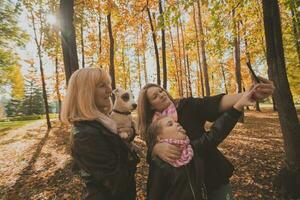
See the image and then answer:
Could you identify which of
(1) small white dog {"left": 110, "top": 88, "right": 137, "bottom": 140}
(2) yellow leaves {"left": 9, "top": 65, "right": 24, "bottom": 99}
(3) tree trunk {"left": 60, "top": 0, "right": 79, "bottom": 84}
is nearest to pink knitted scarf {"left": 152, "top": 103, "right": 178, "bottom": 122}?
(1) small white dog {"left": 110, "top": 88, "right": 137, "bottom": 140}

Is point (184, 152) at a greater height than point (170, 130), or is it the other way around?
point (170, 130)

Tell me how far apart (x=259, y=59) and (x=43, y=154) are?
895 inches

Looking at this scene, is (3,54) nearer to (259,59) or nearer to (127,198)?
(127,198)

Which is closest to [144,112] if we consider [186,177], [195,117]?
[195,117]

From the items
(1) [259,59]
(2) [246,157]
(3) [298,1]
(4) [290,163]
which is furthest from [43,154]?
(1) [259,59]

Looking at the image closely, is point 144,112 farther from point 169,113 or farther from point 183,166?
point 183,166

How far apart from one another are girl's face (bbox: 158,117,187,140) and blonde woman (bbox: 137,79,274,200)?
87mm

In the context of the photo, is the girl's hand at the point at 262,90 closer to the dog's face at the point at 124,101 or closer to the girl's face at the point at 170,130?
the girl's face at the point at 170,130

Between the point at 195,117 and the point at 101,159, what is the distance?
39.5 inches

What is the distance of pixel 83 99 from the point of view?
2127 millimetres

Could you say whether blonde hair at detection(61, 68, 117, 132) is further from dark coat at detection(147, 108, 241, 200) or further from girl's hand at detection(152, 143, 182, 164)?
dark coat at detection(147, 108, 241, 200)

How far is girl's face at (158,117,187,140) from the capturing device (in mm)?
2205

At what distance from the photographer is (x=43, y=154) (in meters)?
10.8

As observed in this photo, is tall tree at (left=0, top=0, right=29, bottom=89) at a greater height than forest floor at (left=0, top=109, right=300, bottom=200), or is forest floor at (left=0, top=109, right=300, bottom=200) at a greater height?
tall tree at (left=0, top=0, right=29, bottom=89)
